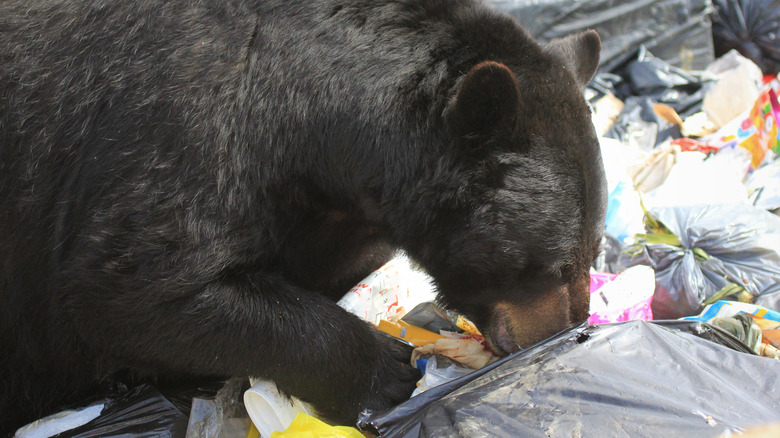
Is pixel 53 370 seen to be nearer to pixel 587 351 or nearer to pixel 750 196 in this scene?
pixel 587 351

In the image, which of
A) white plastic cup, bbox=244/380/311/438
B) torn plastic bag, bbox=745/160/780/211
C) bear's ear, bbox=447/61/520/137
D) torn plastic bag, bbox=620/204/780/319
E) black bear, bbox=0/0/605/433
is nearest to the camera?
bear's ear, bbox=447/61/520/137

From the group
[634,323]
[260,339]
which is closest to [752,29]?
[634,323]

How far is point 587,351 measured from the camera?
171cm

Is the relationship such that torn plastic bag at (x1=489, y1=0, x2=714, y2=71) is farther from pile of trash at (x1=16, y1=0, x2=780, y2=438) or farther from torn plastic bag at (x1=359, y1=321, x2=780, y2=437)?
torn plastic bag at (x1=359, y1=321, x2=780, y2=437)

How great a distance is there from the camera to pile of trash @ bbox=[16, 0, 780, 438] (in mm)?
1567

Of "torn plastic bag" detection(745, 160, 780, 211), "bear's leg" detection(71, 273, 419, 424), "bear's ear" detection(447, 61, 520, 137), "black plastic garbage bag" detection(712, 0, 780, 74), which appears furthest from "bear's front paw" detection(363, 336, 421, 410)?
"black plastic garbage bag" detection(712, 0, 780, 74)

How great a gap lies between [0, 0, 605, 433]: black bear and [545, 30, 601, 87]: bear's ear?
0.62ft

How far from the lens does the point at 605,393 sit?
157 cm

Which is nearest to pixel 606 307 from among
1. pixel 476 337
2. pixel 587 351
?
pixel 476 337

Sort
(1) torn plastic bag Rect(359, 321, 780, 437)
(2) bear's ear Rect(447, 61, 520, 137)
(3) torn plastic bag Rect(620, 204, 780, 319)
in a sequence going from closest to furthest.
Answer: (1) torn plastic bag Rect(359, 321, 780, 437), (2) bear's ear Rect(447, 61, 520, 137), (3) torn plastic bag Rect(620, 204, 780, 319)

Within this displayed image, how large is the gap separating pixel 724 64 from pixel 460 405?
16.5ft

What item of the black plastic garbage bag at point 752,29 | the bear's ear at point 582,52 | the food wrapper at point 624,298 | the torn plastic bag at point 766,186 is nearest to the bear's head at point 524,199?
the bear's ear at point 582,52

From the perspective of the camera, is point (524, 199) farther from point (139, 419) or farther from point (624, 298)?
point (139, 419)

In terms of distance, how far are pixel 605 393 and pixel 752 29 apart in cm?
531
